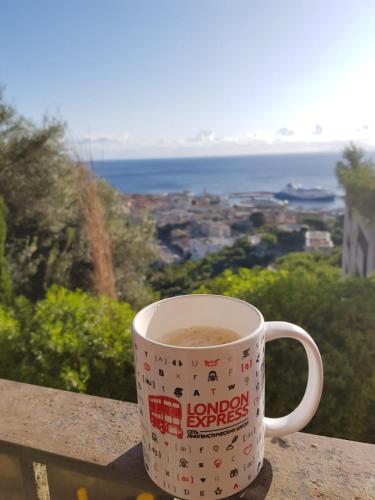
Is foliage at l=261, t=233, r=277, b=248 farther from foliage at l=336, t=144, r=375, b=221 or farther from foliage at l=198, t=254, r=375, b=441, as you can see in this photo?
foliage at l=198, t=254, r=375, b=441

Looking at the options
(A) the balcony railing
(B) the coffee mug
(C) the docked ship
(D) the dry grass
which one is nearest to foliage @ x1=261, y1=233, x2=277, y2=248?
(C) the docked ship

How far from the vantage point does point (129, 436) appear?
67 cm

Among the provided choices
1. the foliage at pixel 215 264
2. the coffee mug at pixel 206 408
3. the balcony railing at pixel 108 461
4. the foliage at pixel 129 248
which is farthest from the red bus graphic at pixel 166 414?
the foliage at pixel 129 248

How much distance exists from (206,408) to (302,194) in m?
10.3

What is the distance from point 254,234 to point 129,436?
24.5 ft

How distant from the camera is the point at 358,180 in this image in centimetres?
536

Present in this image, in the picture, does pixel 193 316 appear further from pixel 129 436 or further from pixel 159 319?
pixel 129 436

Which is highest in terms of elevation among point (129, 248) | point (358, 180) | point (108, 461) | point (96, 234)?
point (358, 180)

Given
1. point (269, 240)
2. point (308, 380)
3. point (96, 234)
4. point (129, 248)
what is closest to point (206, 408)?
point (308, 380)

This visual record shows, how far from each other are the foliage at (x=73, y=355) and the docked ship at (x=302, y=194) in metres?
8.66

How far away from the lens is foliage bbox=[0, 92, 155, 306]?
6.32 meters

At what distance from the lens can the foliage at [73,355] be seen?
1562 millimetres

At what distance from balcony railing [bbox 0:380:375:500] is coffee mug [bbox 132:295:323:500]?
62mm

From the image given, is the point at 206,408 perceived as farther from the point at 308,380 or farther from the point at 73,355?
the point at 73,355
